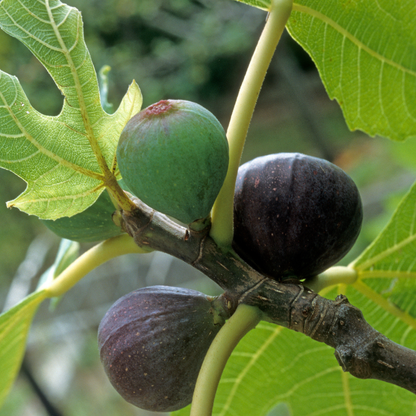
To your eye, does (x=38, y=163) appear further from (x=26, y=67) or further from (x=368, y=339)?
(x=26, y=67)

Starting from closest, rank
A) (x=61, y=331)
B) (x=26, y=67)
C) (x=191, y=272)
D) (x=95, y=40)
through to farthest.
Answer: (x=61, y=331) < (x=191, y=272) < (x=26, y=67) < (x=95, y=40)

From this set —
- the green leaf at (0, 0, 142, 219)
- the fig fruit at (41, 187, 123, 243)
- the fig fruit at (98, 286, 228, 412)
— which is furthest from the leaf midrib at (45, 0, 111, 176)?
the fig fruit at (98, 286, 228, 412)

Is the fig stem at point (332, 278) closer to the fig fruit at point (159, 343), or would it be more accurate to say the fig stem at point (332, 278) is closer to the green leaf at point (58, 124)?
the fig fruit at point (159, 343)

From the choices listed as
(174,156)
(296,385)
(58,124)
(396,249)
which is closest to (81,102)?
(58,124)

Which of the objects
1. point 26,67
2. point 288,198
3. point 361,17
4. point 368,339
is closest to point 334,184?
point 288,198

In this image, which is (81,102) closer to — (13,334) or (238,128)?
(238,128)

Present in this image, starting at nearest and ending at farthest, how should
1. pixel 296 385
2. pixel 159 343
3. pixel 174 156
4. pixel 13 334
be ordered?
pixel 174 156 → pixel 159 343 → pixel 13 334 → pixel 296 385

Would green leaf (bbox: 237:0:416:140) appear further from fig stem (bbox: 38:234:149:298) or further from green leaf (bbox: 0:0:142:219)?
fig stem (bbox: 38:234:149:298)
